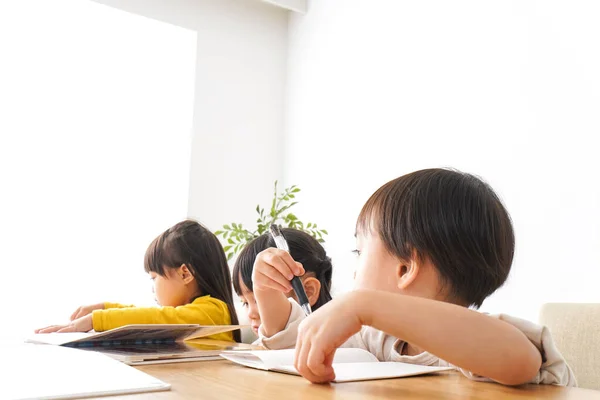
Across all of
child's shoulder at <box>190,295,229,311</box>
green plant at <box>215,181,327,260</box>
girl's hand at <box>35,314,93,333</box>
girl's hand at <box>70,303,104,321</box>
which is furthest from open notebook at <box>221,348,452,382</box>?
green plant at <box>215,181,327,260</box>

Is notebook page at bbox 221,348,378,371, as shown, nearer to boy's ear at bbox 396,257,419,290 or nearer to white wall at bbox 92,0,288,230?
boy's ear at bbox 396,257,419,290

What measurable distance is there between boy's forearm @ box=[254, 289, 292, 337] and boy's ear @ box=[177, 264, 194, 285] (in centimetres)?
85

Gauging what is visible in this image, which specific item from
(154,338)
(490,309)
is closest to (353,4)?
(490,309)

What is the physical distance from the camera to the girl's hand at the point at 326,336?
594mm

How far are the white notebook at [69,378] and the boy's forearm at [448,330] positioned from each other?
8.4 inches

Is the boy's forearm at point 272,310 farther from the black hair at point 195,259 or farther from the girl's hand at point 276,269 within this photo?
the black hair at point 195,259

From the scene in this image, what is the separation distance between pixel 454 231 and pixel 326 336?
0.37m

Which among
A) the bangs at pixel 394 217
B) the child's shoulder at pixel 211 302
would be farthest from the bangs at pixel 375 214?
the child's shoulder at pixel 211 302

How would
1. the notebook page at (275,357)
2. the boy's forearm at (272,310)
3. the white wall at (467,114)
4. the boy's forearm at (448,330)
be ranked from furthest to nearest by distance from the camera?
1. the white wall at (467,114)
2. the boy's forearm at (272,310)
3. the notebook page at (275,357)
4. the boy's forearm at (448,330)

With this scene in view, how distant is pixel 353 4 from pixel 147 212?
1.66 metres

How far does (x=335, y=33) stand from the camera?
3.69m

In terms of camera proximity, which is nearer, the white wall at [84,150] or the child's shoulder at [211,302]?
the child's shoulder at [211,302]

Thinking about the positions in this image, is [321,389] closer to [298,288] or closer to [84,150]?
[298,288]

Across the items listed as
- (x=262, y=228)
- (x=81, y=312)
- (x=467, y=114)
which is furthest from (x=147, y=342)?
(x=467, y=114)
